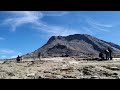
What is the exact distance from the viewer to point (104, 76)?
37.6 ft
